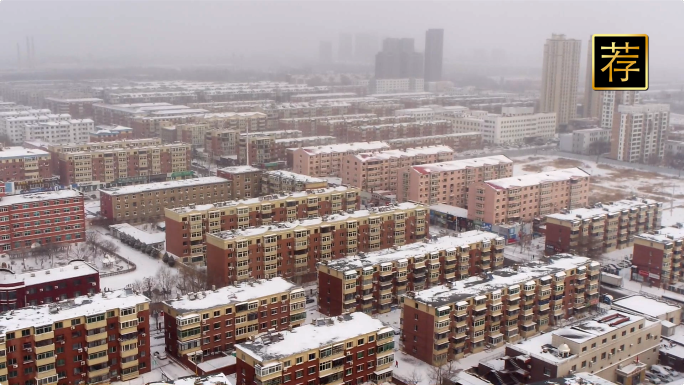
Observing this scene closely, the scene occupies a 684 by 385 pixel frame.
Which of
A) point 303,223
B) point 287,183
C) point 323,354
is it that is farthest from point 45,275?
point 287,183

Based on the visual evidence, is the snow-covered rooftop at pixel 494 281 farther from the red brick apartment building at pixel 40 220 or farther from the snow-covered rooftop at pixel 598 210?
the red brick apartment building at pixel 40 220

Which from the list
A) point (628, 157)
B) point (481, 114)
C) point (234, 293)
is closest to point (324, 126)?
point (481, 114)

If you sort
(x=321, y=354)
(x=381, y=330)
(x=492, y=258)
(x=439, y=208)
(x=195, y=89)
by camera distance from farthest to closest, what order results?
(x=195, y=89), (x=439, y=208), (x=492, y=258), (x=381, y=330), (x=321, y=354)

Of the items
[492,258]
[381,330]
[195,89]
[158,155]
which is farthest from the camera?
[195,89]

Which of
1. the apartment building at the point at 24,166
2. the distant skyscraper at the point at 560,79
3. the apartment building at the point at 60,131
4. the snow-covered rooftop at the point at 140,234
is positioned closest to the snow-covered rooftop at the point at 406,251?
the snow-covered rooftop at the point at 140,234

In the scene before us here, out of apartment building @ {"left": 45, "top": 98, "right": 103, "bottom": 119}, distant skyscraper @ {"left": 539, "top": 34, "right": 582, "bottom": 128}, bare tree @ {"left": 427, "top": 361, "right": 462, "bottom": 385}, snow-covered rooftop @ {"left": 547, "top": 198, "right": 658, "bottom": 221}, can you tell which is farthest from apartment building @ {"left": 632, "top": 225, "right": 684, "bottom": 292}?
apartment building @ {"left": 45, "top": 98, "right": 103, "bottom": 119}

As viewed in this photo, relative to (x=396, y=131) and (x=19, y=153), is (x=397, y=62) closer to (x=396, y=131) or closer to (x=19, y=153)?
(x=396, y=131)

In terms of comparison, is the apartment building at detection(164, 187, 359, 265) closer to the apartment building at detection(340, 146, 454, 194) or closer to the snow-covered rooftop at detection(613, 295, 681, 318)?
the apartment building at detection(340, 146, 454, 194)

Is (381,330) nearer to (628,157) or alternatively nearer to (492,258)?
(492,258)
